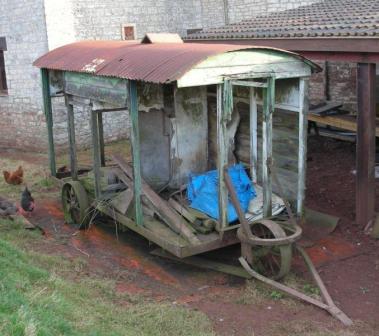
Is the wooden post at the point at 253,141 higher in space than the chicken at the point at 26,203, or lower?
higher

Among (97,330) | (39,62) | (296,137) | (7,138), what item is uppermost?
(39,62)

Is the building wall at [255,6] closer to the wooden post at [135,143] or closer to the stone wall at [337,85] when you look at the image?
the stone wall at [337,85]

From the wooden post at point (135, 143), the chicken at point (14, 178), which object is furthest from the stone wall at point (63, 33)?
the wooden post at point (135, 143)

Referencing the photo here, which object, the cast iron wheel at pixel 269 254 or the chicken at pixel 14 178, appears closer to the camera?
the cast iron wheel at pixel 269 254

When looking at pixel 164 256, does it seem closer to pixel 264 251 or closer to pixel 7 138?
pixel 264 251

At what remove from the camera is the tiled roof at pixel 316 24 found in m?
9.22

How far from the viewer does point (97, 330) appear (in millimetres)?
4953

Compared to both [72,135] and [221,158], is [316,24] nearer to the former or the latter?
[221,158]

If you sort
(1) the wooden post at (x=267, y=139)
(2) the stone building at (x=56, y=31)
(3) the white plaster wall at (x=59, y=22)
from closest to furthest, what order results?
(1) the wooden post at (x=267, y=139) < (3) the white plaster wall at (x=59, y=22) < (2) the stone building at (x=56, y=31)

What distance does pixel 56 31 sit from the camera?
15484 millimetres

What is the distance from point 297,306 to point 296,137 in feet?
8.81

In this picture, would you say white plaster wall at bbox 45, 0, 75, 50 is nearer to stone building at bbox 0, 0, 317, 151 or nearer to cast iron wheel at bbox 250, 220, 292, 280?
stone building at bbox 0, 0, 317, 151

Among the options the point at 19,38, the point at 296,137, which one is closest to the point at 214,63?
the point at 296,137

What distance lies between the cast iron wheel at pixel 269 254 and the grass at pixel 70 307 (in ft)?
4.28
